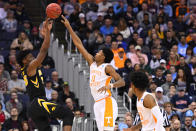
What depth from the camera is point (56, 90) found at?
16.2m

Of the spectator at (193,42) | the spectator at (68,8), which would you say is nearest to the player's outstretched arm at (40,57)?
the spectator at (193,42)

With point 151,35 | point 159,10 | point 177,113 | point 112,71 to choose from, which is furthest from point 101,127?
point 159,10

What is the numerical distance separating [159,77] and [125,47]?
7.56ft

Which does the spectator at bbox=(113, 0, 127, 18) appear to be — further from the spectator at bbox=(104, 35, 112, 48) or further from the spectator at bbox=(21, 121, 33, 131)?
the spectator at bbox=(21, 121, 33, 131)

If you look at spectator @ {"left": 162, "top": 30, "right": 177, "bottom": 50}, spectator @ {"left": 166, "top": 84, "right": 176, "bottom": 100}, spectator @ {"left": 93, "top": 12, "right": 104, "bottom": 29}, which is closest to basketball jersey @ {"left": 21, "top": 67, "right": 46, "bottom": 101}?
spectator @ {"left": 166, "top": 84, "right": 176, "bottom": 100}

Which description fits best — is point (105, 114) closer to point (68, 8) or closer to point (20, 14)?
point (20, 14)

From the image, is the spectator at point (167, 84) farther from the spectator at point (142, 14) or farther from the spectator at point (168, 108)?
the spectator at point (142, 14)

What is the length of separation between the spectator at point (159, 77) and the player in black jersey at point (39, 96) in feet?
22.9

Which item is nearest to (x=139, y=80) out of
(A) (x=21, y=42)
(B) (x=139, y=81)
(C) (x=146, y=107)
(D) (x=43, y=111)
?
(B) (x=139, y=81)

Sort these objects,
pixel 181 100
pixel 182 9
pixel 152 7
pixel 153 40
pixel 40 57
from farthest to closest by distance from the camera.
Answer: pixel 182 9, pixel 152 7, pixel 153 40, pixel 181 100, pixel 40 57

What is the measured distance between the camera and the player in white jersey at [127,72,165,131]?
8.35 m

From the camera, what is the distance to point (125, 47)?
60.1 ft

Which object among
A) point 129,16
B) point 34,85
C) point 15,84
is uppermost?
point 129,16

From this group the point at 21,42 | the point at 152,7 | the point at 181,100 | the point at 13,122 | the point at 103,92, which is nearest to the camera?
the point at 103,92
